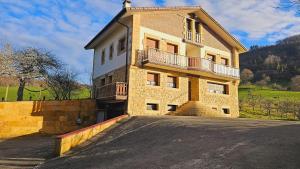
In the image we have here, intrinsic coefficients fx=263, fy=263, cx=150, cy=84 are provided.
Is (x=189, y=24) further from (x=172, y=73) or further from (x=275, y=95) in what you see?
(x=275, y=95)

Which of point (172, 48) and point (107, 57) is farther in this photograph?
point (107, 57)

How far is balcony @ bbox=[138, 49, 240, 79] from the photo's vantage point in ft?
59.3

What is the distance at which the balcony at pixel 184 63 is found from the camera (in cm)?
1806

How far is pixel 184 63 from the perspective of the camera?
781 inches

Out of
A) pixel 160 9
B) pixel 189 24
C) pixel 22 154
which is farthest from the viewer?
pixel 189 24

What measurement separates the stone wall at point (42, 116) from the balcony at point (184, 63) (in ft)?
19.2

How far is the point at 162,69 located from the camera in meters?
19.3

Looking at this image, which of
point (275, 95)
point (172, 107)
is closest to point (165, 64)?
point (172, 107)

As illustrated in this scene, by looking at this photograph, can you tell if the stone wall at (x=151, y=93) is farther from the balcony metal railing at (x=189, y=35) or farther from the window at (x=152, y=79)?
the balcony metal railing at (x=189, y=35)

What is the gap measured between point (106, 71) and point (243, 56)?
6922 cm

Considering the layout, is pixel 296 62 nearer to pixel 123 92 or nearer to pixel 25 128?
pixel 123 92

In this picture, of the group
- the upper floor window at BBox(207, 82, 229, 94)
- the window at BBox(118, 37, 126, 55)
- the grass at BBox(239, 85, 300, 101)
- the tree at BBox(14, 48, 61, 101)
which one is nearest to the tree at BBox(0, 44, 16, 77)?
the tree at BBox(14, 48, 61, 101)

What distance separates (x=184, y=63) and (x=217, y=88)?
486 centimetres

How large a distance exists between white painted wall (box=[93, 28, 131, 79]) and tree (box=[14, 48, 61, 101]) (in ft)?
20.7
